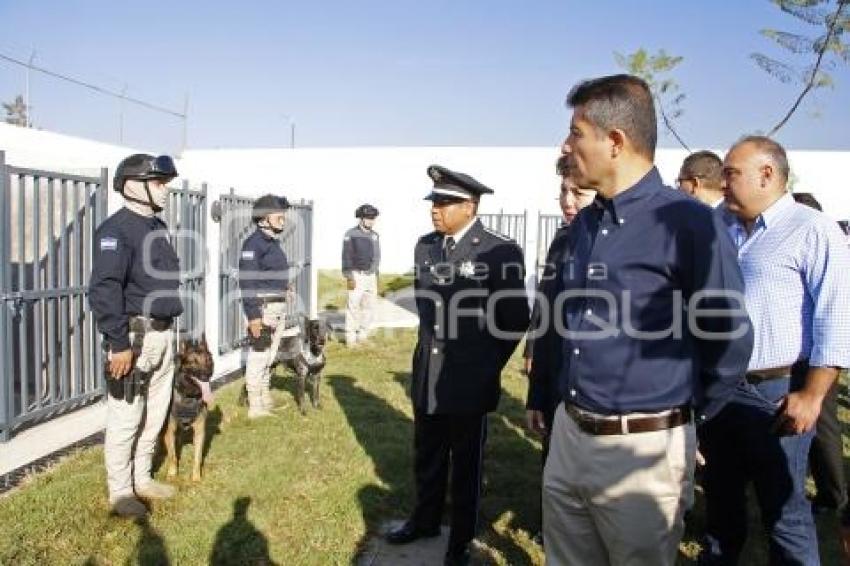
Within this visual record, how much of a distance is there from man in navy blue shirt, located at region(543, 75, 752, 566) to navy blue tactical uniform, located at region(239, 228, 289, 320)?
16.2 ft

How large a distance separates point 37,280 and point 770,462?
17.3ft

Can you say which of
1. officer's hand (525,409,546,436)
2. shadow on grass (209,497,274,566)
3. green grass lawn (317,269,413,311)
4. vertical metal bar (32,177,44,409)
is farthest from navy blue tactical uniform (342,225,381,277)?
officer's hand (525,409,546,436)

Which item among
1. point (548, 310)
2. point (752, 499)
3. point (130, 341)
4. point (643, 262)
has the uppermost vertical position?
point (643, 262)

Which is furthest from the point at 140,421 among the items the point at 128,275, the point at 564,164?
the point at 564,164

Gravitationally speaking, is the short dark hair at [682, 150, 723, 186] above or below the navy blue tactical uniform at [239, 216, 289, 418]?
above

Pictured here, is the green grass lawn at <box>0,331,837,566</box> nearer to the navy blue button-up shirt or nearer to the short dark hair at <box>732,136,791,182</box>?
the navy blue button-up shirt

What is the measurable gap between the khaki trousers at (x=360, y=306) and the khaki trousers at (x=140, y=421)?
6367 mm

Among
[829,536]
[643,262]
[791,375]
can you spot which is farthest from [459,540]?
[829,536]

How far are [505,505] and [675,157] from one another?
17.0 m

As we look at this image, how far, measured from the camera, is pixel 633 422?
2219 mm

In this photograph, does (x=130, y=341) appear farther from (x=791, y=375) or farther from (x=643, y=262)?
(x=791, y=375)

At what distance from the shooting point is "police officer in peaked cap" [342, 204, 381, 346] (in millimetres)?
11039

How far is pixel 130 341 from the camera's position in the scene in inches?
164

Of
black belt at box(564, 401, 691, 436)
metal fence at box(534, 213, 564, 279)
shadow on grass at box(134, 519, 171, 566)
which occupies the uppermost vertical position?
metal fence at box(534, 213, 564, 279)
